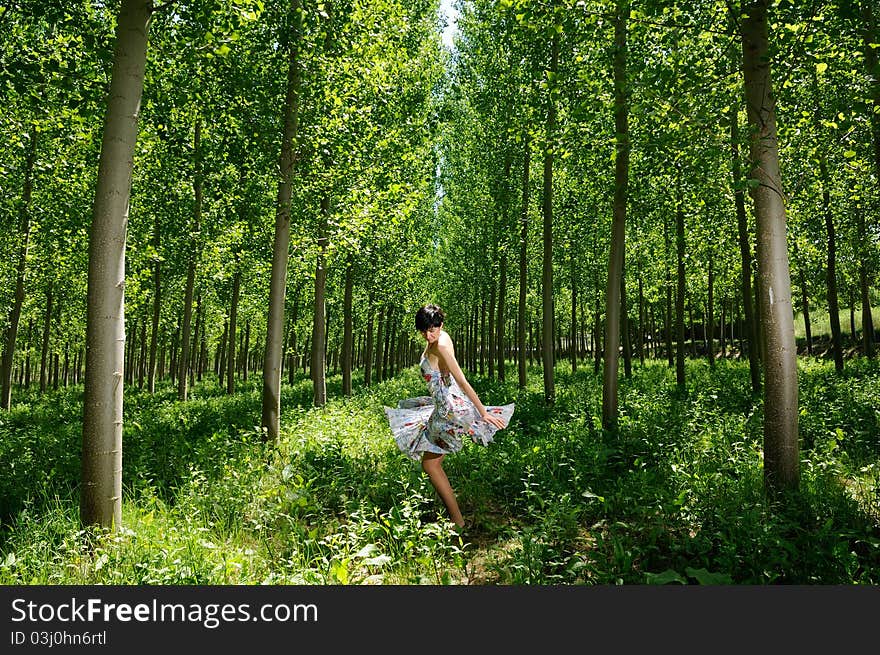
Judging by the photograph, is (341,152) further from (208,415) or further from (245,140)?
(208,415)

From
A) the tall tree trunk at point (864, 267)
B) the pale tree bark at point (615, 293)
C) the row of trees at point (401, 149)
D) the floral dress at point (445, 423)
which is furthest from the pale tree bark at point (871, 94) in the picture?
the floral dress at point (445, 423)

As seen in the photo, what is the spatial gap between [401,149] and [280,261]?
3.64 m

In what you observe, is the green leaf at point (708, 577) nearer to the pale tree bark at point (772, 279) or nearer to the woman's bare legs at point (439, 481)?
the pale tree bark at point (772, 279)

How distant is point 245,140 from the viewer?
905 centimetres

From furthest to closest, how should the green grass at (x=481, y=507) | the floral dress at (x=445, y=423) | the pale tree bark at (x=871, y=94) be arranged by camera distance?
the floral dress at (x=445, y=423), the pale tree bark at (x=871, y=94), the green grass at (x=481, y=507)

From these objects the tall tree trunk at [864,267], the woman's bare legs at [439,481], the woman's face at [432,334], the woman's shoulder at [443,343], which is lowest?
the woman's bare legs at [439,481]

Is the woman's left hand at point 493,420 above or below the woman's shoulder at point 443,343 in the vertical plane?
below

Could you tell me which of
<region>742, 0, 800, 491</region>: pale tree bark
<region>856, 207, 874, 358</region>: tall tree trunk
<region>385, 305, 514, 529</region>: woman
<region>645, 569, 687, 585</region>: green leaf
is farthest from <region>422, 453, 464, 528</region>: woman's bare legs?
<region>856, 207, 874, 358</region>: tall tree trunk

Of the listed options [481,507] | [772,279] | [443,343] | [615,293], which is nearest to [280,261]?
[443,343]

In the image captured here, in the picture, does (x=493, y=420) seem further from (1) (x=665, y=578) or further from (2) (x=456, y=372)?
(1) (x=665, y=578)

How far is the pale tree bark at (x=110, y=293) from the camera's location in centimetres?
429

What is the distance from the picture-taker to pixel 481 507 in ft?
19.5

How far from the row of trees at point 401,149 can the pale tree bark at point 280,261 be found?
44 millimetres

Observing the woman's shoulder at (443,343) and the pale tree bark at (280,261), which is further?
the pale tree bark at (280,261)
